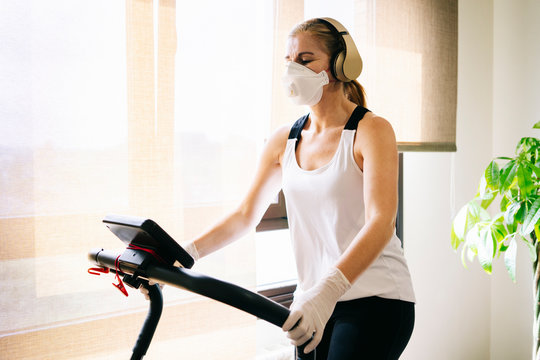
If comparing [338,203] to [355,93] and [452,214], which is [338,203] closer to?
[355,93]

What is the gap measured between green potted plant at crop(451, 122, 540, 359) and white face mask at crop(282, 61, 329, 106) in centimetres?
120

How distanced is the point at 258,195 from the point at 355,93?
0.44m

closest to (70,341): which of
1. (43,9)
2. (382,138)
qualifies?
Result: (43,9)

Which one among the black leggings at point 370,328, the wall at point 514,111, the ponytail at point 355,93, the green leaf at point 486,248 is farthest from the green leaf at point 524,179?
the black leggings at point 370,328

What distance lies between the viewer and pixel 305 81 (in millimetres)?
1367

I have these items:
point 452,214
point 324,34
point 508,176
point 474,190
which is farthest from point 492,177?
point 324,34

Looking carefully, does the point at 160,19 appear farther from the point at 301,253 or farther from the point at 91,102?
the point at 301,253

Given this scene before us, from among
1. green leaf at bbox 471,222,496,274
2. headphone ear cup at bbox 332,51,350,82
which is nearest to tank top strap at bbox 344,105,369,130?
headphone ear cup at bbox 332,51,350,82

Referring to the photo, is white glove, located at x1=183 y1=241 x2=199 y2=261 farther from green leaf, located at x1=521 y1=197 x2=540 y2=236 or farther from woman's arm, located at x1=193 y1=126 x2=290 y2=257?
green leaf, located at x1=521 y1=197 x2=540 y2=236

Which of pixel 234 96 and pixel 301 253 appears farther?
pixel 234 96

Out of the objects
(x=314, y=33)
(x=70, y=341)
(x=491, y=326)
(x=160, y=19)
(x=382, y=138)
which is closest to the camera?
(x=382, y=138)

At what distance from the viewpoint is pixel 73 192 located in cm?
147

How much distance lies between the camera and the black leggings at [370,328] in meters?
1.18

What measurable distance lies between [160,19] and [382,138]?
876 mm
